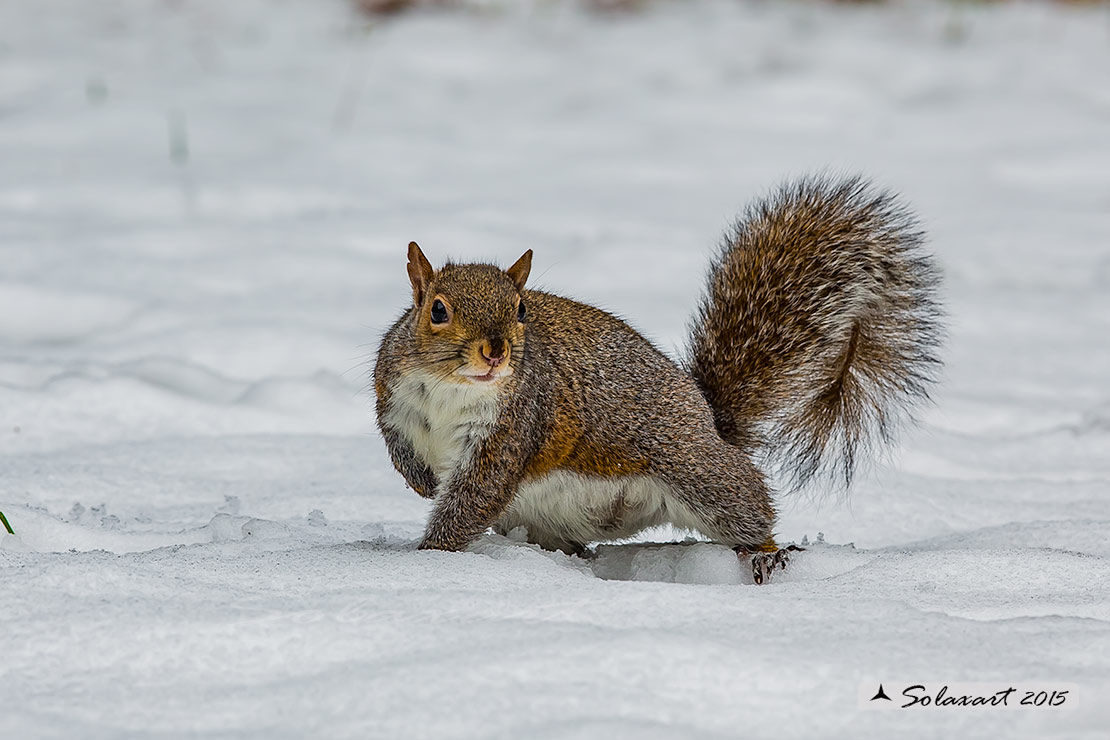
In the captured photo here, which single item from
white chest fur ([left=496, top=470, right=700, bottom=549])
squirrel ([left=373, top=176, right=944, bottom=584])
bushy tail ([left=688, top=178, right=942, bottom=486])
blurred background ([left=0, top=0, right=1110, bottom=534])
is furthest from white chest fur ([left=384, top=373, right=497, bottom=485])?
bushy tail ([left=688, top=178, right=942, bottom=486])

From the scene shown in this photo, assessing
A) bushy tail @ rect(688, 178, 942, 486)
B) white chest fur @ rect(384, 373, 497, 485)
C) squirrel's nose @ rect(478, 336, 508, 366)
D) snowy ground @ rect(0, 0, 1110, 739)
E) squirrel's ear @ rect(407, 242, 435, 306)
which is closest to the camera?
snowy ground @ rect(0, 0, 1110, 739)

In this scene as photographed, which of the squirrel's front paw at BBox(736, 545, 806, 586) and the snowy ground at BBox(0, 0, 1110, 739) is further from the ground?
the snowy ground at BBox(0, 0, 1110, 739)

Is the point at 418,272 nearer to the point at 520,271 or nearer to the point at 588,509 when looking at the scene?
the point at 520,271

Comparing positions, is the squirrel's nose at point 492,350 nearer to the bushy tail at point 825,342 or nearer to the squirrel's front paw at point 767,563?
the squirrel's front paw at point 767,563

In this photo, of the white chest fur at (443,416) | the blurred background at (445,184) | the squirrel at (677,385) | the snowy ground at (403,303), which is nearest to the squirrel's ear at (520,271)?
the squirrel at (677,385)

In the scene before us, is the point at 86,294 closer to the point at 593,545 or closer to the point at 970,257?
the point at 593,545

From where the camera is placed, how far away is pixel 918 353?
304 centimetres

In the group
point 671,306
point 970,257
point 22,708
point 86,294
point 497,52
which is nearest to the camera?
point 22,708

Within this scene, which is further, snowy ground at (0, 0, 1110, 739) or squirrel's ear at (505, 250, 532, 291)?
squirrel's ear at (505, 250, 532, 291)

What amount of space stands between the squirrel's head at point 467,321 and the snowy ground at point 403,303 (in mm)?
343

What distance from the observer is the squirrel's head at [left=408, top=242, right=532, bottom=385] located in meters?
2.40

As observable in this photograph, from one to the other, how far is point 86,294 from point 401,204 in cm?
153

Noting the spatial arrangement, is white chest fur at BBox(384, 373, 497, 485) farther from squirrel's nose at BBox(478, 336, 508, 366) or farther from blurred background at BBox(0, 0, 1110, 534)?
blurred background at BBox(0, 0, 1110, 534)

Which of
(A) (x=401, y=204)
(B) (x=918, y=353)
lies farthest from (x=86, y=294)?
(B) (x=918, y=353)
